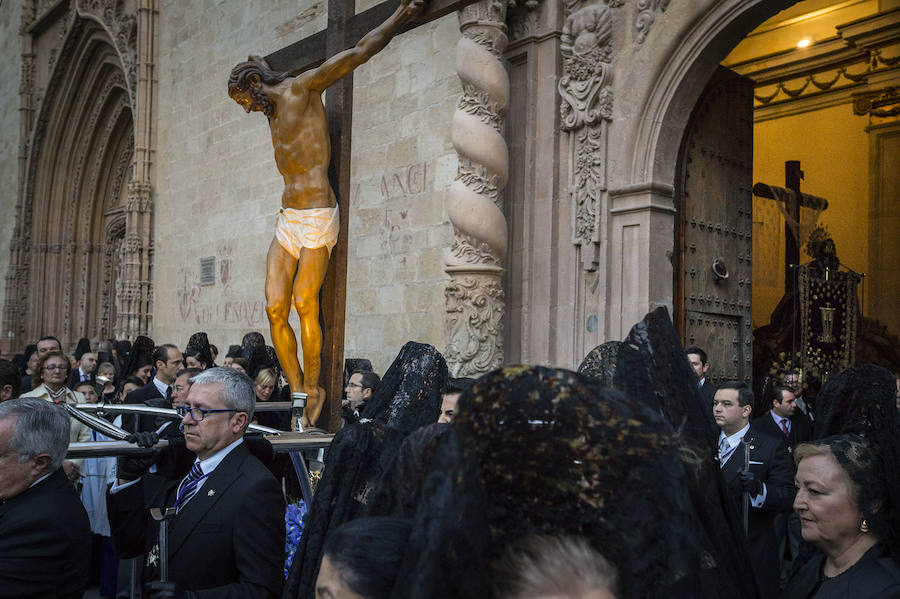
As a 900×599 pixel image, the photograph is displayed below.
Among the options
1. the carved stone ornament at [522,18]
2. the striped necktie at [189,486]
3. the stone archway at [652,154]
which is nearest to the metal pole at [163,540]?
the striped necktie at [189,486]

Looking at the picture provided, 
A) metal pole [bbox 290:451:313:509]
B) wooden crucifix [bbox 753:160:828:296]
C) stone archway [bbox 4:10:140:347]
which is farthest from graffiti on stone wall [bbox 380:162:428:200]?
stone archway [bbox 4:10:140:347]

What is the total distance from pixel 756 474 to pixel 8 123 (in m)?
26.0

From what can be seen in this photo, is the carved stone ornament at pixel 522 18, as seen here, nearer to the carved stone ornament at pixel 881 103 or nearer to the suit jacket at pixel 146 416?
the suit jacket at pixel 146 416

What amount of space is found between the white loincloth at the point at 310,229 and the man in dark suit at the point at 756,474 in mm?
2970

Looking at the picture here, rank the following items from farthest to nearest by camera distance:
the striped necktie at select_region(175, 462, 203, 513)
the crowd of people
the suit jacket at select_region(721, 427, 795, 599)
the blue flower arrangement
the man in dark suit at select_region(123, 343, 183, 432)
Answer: the man in dark suit at select_region(123, 343, 183, 432)
the suit jacket at select_region(721, 427, 795, 599)
the blue flower arrangement
the striped necktie at select_region(175, 462, 203, 513)
the crowd of people

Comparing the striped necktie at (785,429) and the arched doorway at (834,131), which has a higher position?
the arched doorway at (834,131)

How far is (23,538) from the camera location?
2.64 m

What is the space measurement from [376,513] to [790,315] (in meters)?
10.6

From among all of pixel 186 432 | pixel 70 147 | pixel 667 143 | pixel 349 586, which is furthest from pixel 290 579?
pixel 70 147

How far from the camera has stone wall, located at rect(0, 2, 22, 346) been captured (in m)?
24.5

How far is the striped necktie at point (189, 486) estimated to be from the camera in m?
2.89

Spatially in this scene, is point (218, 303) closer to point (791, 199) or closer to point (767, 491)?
point (791, 199)

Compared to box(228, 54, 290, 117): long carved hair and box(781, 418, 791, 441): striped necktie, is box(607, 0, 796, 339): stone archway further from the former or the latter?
box(228, 54, 290, 117): long carved hair

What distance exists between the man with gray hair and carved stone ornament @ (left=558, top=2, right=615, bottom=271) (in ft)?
18.9
